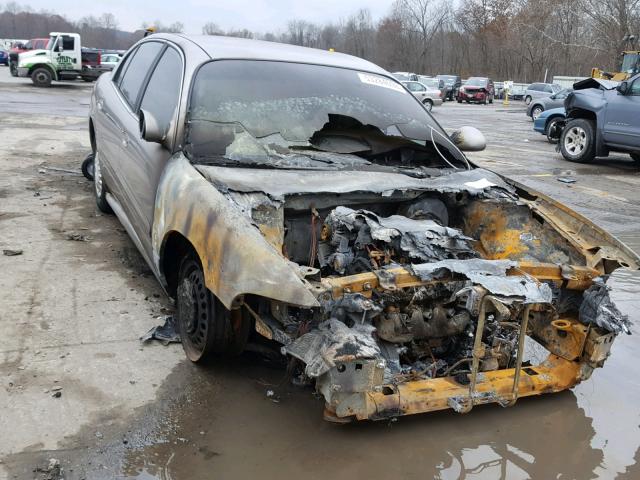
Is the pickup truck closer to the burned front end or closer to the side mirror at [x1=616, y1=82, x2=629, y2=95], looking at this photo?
the side mirror at [x1=616, y1=82, x2=629, y2=95]

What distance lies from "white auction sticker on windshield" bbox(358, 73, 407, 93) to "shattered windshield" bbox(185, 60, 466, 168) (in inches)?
0.4

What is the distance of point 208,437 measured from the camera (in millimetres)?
2918

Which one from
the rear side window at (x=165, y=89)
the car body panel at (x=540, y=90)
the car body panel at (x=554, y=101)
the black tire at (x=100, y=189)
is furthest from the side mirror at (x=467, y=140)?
the car body panel at (x=540, y=90)

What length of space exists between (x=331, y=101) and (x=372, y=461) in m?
2.42

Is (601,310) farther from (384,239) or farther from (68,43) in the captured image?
(68,43)

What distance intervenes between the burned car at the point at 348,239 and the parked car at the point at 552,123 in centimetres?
1147

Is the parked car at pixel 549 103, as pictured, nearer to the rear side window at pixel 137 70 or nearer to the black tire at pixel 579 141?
the black tire at pixel 579 141

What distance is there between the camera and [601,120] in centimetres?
1198

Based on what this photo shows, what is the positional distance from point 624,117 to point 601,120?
1.72 ft

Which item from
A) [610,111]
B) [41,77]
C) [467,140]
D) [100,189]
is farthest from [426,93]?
[467,140]

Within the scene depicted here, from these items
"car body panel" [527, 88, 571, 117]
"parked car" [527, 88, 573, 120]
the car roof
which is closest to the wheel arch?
the car roof

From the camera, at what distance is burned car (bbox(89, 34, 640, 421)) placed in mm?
2764

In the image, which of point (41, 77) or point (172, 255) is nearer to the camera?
point (172, 255)

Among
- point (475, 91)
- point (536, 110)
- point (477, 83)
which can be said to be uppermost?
point (477, 83)
